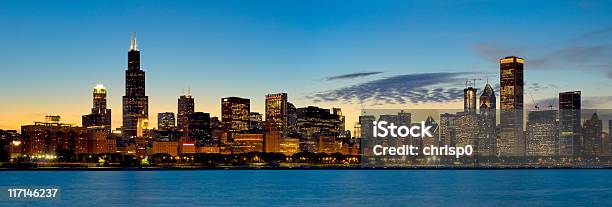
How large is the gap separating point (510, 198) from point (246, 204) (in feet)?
97.1

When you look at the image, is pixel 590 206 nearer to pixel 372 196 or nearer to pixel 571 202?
pixel 571 202

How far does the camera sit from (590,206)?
83438 millimetres

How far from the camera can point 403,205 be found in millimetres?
82688

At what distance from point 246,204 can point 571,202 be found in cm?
3465

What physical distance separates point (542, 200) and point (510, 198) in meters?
3.45

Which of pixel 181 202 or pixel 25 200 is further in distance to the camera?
pixel 181 202

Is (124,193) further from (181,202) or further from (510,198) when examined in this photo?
(510,198)

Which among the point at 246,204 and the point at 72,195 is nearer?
the point at 246,204

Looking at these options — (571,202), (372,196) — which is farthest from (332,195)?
(571,202)

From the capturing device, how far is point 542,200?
90562 mm

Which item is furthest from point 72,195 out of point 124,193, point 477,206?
point 477,206

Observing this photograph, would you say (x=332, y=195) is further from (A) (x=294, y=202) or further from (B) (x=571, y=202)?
(B) (x=571, y=202)

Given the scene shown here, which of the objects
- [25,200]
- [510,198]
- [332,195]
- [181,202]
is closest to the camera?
[25,200]

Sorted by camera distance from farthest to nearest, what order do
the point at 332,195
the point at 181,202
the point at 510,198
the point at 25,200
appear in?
the point at 332,195
the point at 510,198
the point at 181,202
the point at 25,200
